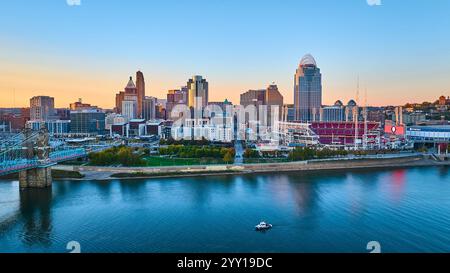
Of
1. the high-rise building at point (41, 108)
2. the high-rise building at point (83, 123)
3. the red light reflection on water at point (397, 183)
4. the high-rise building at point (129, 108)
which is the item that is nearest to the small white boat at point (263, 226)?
the red light reflection on water at point (397, 183)

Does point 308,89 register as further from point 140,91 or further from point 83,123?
point 83,123

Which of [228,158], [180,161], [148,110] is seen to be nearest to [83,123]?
[148,110]

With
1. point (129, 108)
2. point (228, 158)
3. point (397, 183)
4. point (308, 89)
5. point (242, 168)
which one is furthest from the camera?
point (308, 89)

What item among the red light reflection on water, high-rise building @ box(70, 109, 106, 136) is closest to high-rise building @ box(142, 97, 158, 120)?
high-rise building @ box(70, 109, 106, 136)

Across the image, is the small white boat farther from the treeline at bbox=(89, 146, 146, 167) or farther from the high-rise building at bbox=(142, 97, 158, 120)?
the high-rise building at bbox=(142, 97, 158, 120)

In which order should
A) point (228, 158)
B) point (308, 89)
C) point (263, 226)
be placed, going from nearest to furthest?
point (263, 226) → point (228, 158) → point (308, 89)

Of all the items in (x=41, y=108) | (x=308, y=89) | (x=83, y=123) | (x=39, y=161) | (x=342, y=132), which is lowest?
(x=39, y=161)
